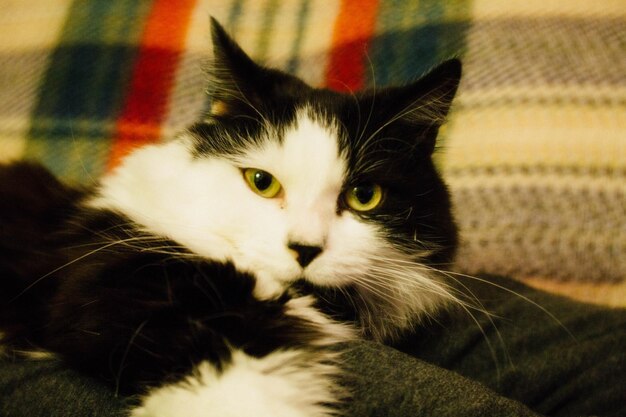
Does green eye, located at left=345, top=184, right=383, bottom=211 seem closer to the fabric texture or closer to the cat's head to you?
the cat's head

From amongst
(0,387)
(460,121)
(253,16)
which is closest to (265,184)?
(0,387)

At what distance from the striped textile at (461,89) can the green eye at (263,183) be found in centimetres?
74

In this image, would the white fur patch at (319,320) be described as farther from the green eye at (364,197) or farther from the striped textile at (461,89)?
the striped textile at (461,89)

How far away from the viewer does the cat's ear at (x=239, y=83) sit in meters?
0.81

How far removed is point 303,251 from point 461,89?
104 centimetres

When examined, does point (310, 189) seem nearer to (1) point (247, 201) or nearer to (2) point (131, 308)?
(1) point (247, 201)

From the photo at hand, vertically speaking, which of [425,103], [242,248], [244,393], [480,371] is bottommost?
[480,371]

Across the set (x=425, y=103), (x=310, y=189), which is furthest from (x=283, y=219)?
(x=425, y=103)

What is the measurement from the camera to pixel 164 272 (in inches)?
24.4

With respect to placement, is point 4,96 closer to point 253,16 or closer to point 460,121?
point 253,16

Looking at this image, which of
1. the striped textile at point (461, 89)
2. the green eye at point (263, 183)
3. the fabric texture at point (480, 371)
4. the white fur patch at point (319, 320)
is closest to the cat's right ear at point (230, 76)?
the green eye at point (263, 183)

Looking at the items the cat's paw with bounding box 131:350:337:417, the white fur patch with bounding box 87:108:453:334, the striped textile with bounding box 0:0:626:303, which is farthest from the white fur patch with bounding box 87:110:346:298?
the striped textile with bounding box 0:0:626:303

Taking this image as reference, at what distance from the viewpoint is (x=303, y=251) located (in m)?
0.65

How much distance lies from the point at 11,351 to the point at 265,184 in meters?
0.49
